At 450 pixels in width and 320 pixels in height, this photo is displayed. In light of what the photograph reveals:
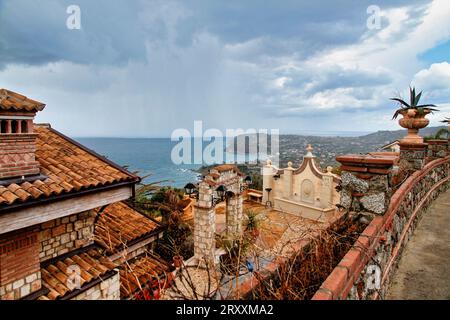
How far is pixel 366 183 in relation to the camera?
3279 millimetres

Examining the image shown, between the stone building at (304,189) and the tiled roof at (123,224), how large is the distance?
906 centimetres

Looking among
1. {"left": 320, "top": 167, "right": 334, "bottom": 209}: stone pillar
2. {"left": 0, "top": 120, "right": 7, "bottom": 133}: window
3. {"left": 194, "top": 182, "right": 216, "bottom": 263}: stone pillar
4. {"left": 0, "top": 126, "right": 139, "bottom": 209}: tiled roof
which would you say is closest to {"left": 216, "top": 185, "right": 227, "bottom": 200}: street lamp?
{"left": 194, "top": 182, "right": 216, "bottom": 263}: stone pillar

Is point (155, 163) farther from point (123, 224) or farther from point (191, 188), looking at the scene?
point (123, 224)

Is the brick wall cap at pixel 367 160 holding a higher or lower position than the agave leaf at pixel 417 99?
lower

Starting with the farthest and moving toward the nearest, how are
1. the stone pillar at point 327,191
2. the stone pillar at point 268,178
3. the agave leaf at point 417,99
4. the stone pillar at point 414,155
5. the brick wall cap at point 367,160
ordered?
the stone pillar at point 268,178
the stone pillar at point 327,191
the agave leaf at point 417,99
the stone pillar at point 414,155
the brick wall cap at point 367,160

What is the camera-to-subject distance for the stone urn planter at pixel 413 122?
598cm

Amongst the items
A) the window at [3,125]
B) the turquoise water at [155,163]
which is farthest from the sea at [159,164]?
the window at [3,125]

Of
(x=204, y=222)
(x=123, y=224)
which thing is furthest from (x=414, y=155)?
(x=204, y=222)

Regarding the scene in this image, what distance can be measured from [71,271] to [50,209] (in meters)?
1.34

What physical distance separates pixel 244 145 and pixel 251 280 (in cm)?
2448

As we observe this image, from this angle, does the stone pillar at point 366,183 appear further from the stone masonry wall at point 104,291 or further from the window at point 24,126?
the window at point 24,126

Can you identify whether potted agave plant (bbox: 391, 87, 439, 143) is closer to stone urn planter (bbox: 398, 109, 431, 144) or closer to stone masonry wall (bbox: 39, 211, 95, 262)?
stone urn planter (bbox: 398, 109, 431, 144)
